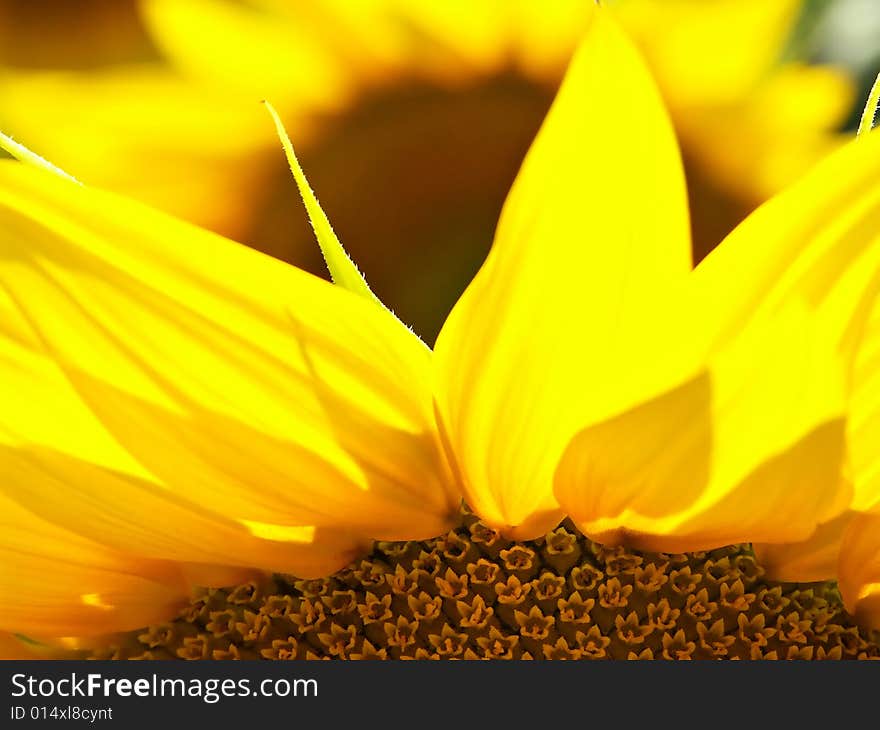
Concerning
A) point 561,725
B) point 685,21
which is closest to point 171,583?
point 561,725

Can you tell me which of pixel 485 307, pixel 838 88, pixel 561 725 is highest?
pixel 838 88

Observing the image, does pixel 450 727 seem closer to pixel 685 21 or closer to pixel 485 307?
pixel 485 307

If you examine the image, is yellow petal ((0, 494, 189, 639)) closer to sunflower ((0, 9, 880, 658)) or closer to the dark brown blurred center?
sunflower ((0, 9, 880, 658))

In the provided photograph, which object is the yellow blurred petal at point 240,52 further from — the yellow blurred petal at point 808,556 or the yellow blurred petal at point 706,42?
the yellow blurred petal at point 808,556

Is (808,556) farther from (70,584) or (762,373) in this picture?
(70,584)

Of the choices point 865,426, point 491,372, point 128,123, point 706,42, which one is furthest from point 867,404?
point 128,123

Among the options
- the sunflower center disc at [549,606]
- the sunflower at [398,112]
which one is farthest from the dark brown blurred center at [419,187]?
the sunflower center disc at [549,606]

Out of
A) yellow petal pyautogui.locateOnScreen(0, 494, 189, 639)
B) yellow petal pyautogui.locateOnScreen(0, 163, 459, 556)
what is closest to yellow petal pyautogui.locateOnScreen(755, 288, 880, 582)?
yellow petal pyautogui.locateOnScreen(0, 163, 459, 556)

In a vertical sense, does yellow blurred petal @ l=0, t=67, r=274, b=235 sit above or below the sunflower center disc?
above
